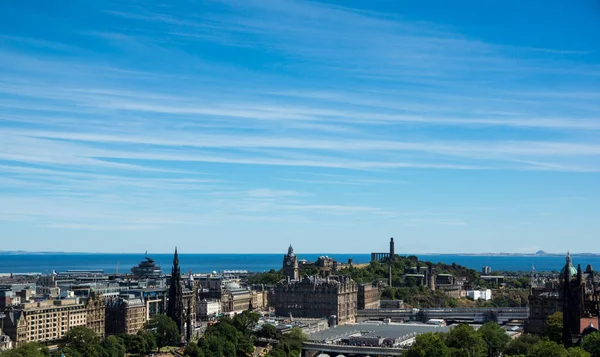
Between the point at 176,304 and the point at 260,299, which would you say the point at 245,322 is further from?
the point at 260,299

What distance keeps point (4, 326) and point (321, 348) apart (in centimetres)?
3985

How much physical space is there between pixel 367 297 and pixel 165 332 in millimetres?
66606

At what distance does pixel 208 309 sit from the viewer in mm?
157000

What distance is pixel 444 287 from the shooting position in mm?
198375

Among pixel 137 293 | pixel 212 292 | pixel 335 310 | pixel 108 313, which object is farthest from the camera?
pixel 212 292

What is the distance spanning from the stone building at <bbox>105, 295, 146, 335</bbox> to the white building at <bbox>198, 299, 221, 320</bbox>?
22404 millimetres

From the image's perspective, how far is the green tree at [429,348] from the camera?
284 feet

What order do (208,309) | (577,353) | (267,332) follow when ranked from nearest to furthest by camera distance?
(577,353) < (267,332) < (208,309)

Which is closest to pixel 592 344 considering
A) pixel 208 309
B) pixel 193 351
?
pixel 193 351

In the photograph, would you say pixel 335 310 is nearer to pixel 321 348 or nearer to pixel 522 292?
pixel 321 348

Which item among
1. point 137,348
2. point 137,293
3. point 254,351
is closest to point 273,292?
point 137,293

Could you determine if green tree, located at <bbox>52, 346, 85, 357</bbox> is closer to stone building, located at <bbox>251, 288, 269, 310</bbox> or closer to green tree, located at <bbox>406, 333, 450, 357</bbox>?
green tree, located at <bbox>406, 333, 450, 357</bbox>

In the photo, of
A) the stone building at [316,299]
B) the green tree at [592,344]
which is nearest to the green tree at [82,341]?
the green tree at [592,344]

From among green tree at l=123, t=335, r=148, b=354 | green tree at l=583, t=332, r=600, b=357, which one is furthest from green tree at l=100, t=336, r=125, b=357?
green tree at l=583, t=332, r=600, b=357
